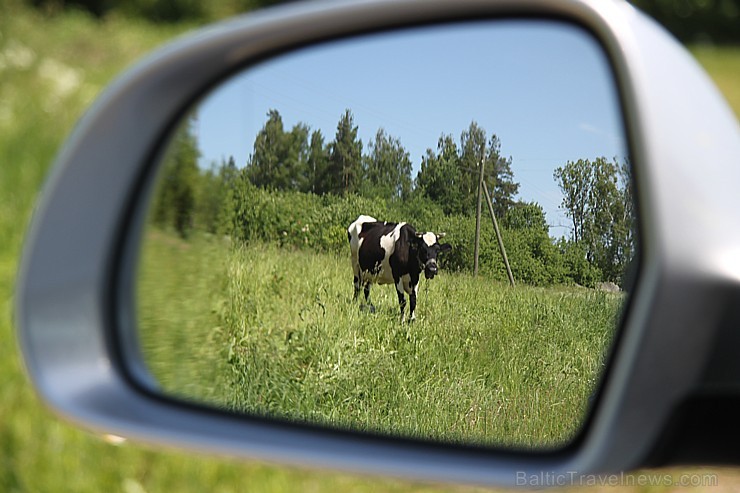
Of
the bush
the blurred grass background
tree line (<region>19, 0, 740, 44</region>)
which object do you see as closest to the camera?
the bush

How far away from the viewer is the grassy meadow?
1462 mm

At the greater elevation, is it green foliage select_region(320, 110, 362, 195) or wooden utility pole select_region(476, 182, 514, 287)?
green foliage select_region(320, 110, 362, 195)

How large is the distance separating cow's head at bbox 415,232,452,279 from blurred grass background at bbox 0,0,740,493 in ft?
1.68

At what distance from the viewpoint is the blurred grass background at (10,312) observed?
3.19 m

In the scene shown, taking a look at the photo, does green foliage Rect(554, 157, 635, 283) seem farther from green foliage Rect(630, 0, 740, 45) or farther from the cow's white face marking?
green foliage Rect(630, 0, 740, 45)

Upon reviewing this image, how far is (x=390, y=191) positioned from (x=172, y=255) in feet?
1.72

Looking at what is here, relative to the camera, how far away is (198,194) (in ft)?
5.80

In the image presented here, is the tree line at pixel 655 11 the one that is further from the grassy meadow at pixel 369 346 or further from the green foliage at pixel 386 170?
the green foliage at pixel 386 170

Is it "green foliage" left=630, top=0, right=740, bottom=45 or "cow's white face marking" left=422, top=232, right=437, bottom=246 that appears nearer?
"cow's white face marking" left=422, top=232, right=437, bottom=246

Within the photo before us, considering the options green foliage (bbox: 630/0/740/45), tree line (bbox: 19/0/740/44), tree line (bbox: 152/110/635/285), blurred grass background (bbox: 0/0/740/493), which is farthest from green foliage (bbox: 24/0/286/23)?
tree line (bbox: 152/110/635/285)

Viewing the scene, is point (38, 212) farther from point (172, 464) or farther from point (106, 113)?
point (172, 464)

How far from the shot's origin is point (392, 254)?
149 cm

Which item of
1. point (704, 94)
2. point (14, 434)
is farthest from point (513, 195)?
point (14, 434)

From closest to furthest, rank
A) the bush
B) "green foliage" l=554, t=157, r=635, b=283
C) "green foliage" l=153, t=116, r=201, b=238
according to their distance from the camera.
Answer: "green foliage" l=554, t=157, r=635, b=283
the bush
"green foliage" l=153, t=116, r=201, b=238
